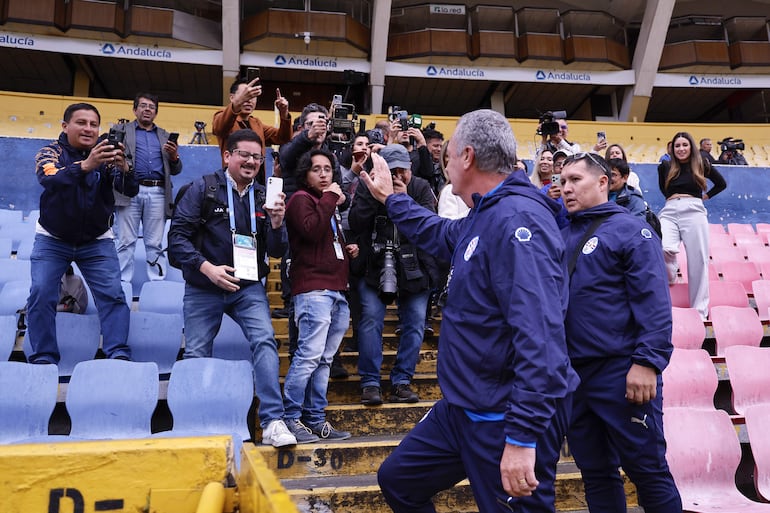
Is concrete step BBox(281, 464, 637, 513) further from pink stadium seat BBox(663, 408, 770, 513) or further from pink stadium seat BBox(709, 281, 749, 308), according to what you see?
pink stadium seat BBox(709, 281, 749, 308)

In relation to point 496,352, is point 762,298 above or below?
below

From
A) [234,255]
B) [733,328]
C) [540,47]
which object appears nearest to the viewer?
[234,255]

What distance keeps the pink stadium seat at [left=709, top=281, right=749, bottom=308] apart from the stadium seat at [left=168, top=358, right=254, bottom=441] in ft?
13.8

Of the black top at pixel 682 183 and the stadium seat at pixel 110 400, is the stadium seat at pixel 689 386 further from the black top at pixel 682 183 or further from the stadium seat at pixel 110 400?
the stadium seat at pixel 110 400

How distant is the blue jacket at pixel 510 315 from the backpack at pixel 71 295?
2.99 meters

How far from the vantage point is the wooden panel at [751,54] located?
15.5 meters

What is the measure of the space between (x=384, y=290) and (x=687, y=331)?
232 centimetres

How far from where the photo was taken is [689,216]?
4930 mm

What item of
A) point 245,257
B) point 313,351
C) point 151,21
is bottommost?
point 313,351

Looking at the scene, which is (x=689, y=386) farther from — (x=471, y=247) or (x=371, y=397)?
(x=471, y=247)

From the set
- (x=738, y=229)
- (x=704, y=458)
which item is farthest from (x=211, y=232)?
(x=738, y=229)

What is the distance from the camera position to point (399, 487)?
1.87m

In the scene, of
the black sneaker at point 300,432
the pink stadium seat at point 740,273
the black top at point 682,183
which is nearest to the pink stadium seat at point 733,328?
the black top at point 682,183

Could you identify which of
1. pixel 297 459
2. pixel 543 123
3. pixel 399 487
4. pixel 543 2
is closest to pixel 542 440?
pixel 399 487
